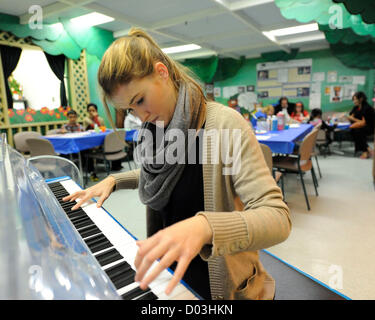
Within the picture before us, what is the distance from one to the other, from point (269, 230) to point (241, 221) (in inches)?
3.0

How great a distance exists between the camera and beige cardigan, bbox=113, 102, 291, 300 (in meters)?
0.54

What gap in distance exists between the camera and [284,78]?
30.4 feet

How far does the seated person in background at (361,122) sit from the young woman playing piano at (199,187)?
6046 mm

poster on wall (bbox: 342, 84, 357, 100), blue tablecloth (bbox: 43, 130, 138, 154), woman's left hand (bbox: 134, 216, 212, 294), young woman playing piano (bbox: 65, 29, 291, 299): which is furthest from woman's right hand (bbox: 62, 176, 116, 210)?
poster on wall (bbox: 342, 84, 357, 100)

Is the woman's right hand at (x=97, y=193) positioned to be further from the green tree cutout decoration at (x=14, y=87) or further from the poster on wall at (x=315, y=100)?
the poster on wall at (x=315, y=100)

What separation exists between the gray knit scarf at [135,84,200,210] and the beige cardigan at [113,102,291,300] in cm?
8

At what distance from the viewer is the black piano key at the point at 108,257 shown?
0.66 meters

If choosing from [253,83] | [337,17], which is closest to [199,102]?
[337,17]

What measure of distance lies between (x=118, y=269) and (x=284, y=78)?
9.97 m

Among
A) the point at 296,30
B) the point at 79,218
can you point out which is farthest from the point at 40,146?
the point at 296,30

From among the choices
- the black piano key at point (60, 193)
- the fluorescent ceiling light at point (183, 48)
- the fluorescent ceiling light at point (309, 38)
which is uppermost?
the fluorescent ceiling light at point (183, 48)

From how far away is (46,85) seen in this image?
260 inches

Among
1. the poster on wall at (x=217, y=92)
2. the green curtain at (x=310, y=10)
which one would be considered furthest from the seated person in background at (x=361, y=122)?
the poster on wall at (x=217, y=92)

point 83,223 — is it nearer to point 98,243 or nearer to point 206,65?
point 98,243
